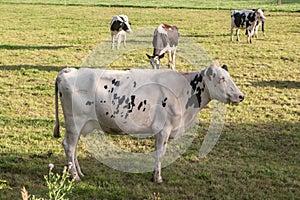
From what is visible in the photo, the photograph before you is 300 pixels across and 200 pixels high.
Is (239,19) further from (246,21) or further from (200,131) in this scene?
(200,131)

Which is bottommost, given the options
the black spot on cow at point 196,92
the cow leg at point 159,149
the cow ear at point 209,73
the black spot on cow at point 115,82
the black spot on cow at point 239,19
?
the cow leg at point 159,149

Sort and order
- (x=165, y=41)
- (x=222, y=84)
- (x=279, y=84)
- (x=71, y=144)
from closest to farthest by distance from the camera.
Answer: (x=222, y=84)
(x=71, y=144)
(x=279, y=84)
(x=165, y=41)

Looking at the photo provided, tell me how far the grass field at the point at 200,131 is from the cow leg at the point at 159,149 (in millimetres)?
117

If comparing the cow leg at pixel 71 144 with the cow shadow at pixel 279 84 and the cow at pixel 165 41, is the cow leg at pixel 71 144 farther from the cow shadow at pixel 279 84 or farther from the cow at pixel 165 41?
the cow at pixel 165 41

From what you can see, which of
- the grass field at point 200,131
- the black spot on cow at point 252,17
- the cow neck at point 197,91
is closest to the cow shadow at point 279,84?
the grass field at point 200,131

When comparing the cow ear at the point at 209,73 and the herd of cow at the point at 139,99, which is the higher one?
the cow ear at the point at 209,73

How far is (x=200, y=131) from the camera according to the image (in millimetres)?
9133

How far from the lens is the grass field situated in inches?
260

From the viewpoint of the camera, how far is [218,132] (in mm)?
9055

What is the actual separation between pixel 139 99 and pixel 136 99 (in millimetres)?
39

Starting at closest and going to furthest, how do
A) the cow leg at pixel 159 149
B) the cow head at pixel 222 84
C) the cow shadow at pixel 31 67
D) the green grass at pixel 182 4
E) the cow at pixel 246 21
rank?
the cow head at pixel 222 84 < the cow leg at pixel 159 149 < the cow shadow at pixel 31 67 < the cow at pixel 246 21 < the green grass at pixel 182 4

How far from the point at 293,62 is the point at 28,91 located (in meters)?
8.33

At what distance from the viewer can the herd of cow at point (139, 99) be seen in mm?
Answer: 6500

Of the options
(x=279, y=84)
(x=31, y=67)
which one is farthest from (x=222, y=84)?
(x=31, y=67)
